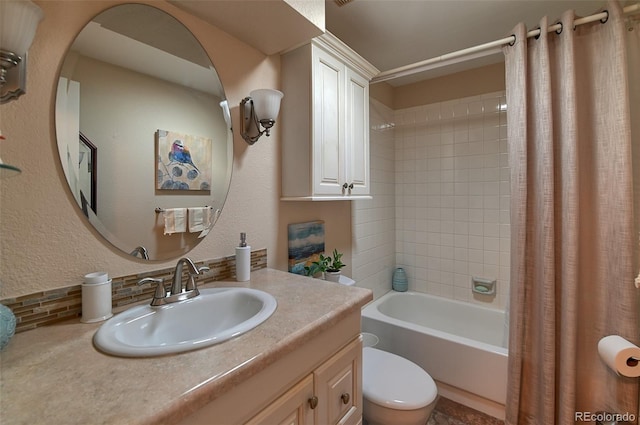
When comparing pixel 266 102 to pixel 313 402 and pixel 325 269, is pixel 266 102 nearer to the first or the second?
pixel 325 269

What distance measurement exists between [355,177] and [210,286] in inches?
39.1

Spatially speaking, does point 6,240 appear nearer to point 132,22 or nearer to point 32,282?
point 32,282

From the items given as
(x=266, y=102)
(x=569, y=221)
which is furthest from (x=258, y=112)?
(x=569, y=221)

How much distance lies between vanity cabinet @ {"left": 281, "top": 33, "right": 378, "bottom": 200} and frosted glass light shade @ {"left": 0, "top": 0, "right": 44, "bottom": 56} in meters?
0.94

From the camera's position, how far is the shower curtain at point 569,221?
4.18 ft

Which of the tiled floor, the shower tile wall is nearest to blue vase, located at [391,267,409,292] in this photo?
the shower tile wall

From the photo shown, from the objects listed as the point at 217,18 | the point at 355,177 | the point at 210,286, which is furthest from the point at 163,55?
the point at 355,177

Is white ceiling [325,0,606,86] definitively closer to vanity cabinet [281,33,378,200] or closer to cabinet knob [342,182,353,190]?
vanity cabinet [281,33,378,200]

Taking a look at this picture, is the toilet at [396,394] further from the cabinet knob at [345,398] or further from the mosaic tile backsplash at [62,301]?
the mosaic tile backsplash at [62,301]

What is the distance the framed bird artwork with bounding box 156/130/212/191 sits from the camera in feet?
3.39

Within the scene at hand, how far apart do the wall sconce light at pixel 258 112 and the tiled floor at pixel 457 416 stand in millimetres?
1884

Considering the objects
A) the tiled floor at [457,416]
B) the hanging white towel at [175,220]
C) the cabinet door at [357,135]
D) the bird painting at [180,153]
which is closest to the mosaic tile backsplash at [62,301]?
the hanging white towel at [175,220]

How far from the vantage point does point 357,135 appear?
168cm

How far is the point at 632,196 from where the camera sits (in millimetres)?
1262
